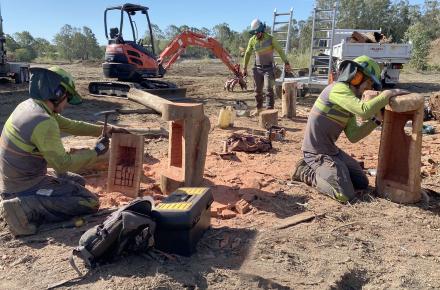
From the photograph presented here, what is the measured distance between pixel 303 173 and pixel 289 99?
16.7 ft

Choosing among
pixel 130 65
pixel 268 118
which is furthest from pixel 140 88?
pixel 268 118

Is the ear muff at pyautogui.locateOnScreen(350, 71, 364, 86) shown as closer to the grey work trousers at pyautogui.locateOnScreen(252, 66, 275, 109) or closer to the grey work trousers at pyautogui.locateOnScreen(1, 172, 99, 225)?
the grey work trousers at pyautogui.locateOnScreen(1, 172, 99, 225)

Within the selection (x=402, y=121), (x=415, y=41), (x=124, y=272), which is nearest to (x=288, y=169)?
(x=402, y=121)

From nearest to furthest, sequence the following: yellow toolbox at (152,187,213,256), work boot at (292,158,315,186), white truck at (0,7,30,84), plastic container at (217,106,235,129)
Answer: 1. yellow toolbox at (152,187,213,256)
2. work boot at (292,158,315,186)
3. plastic container at (217,106,235,129)
4. white truck at (0,7,30,84)

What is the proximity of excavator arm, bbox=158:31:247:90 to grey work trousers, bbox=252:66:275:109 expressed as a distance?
3874 millimetres

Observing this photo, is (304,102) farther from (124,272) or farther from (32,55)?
(32,55)

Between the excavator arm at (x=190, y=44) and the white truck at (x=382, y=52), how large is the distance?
3.28 meters

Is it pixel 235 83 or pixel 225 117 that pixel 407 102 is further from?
pixel 235 83

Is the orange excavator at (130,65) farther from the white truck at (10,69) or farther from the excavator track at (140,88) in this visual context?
the white truck at (10,69)

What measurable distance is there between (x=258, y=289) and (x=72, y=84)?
247 centimetres

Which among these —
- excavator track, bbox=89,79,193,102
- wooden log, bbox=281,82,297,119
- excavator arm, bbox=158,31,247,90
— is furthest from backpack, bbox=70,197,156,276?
excavator arm, bbox=158,31,247,90

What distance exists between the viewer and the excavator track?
1241cm

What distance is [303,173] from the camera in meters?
5.37

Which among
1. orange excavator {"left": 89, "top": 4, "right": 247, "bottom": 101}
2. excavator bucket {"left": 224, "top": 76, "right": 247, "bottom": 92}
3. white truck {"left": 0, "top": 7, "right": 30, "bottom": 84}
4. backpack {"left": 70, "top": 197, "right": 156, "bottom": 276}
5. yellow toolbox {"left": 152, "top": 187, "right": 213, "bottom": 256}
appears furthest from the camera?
white truck {"left": 0, "top": 7, "right": 30, "bottom": 84}
